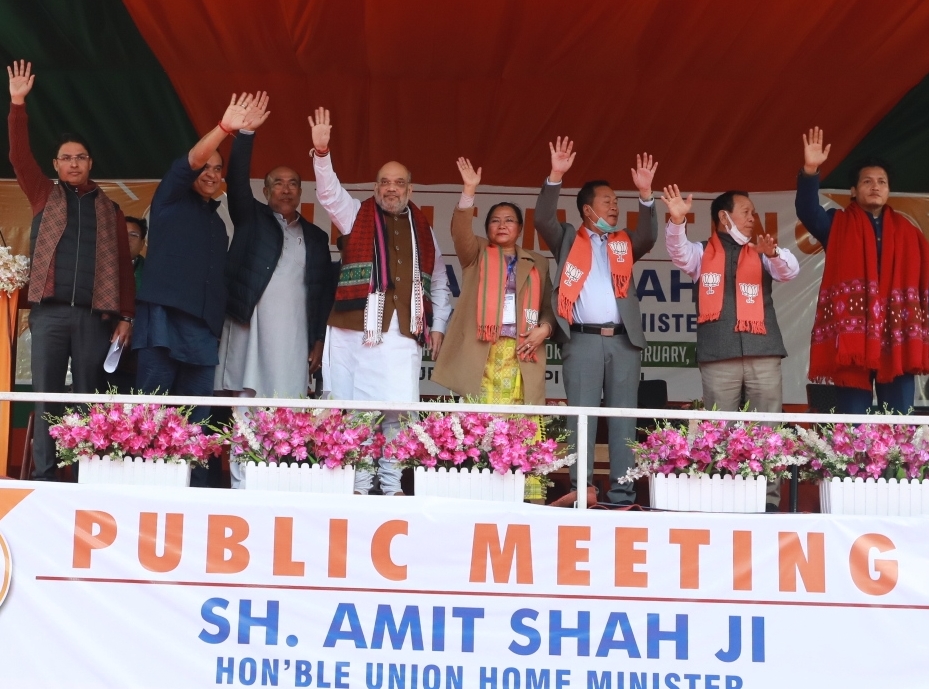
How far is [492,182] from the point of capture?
6.48m

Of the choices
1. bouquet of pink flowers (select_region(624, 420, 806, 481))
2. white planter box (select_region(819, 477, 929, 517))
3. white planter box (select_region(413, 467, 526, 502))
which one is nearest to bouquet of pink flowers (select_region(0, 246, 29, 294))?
white planter box (select_region(413, 467, 526, 502))

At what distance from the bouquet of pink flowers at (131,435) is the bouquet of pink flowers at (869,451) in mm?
2129

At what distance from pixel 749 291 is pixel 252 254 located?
209 centimetres

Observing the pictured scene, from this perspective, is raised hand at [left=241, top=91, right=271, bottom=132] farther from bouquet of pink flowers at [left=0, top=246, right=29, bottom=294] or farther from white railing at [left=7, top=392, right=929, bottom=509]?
white railing at [left=7, top=392, right=929, bottom=509]

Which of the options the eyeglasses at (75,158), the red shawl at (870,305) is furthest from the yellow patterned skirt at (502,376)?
the eyeglasses at (75,158)

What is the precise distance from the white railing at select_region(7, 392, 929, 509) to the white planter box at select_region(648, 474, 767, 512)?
230 millimetres

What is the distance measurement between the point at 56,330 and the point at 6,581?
3.53 ft

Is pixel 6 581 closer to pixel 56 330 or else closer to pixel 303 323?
pixel 56 330

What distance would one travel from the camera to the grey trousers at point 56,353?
4426 millimetres

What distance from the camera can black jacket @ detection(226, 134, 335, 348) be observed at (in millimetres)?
4660

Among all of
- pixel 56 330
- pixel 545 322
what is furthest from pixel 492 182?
pixel 56 330

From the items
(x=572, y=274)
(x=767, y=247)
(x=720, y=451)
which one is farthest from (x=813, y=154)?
(x=720, y=451)

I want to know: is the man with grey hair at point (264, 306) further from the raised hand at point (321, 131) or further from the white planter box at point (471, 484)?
the white planter box at point (471, 484)

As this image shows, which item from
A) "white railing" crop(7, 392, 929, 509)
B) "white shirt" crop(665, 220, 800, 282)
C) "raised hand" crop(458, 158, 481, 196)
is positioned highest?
"raised hand" crop(458, 158, 481, 196)
